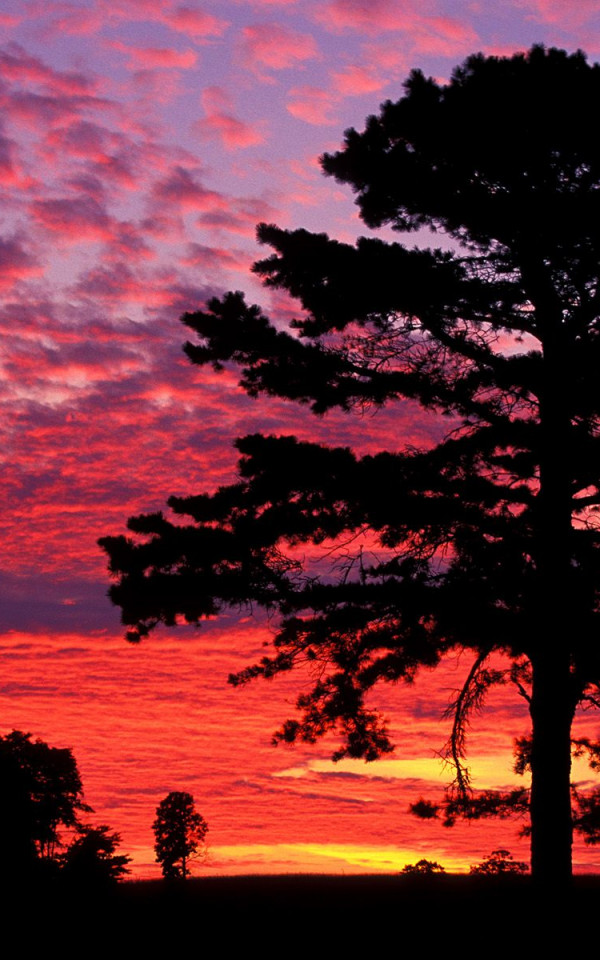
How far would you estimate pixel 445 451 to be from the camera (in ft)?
47.0

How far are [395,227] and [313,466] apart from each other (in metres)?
5.07

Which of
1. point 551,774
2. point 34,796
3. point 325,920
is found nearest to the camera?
point 551,774

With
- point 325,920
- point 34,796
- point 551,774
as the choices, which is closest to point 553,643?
point 551,774

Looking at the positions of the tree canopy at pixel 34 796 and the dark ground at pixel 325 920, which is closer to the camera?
the dark ground at pixel 325 920

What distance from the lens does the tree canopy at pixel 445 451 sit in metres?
13.6

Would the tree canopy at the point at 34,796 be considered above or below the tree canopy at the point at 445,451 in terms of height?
below

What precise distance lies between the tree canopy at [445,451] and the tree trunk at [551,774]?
0.03 meters

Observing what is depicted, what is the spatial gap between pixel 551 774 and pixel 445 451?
195 inches

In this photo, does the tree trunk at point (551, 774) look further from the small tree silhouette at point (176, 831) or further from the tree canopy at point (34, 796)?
the small tree silhouette at point (176, 831)

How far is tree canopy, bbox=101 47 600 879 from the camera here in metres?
13.6

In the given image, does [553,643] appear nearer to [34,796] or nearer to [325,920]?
[325,920]

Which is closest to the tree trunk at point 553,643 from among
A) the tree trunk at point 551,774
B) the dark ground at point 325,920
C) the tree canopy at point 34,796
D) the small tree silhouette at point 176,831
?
the tree trunk at point 551,774

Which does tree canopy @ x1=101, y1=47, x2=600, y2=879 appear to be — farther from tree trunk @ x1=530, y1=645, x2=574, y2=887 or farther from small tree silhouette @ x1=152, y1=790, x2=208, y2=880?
small tree silhouette @ x1=152, y1=790, x2=208, y2=880

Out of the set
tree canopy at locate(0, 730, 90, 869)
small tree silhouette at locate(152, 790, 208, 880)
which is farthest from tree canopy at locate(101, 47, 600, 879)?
small tree silhouette at locate(152, 790, 208, 880)
